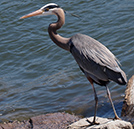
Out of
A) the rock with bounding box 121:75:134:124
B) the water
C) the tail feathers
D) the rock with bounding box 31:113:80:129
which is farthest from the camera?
the water

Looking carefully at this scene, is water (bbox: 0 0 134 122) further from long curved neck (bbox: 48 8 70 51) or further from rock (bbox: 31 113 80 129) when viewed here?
long curved neck (bbox: 48 8 70 51)

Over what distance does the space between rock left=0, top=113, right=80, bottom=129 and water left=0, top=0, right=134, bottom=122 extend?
0.53m

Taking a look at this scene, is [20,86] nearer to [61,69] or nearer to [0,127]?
[61,69]

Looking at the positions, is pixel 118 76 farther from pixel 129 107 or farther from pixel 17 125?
pixel 17 125

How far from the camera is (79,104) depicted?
735 centimetres

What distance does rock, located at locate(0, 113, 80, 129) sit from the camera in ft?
20.4

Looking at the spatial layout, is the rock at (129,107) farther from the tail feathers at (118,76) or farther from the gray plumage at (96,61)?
the tail feathers at (118,76)

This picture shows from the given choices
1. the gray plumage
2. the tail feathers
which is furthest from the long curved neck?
the tail feathers

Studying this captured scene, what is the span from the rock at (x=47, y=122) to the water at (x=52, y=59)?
0.53 metres

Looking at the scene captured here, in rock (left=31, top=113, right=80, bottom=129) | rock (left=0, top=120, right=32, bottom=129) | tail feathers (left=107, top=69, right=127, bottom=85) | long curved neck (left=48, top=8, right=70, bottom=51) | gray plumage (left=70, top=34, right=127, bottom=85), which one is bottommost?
rock (left=31, top=113, right=80, bottom=129)

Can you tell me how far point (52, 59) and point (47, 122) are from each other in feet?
11.1

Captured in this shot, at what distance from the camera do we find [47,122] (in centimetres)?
635

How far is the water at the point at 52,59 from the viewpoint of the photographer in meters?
7.48

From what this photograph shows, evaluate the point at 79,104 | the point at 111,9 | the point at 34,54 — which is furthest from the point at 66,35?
the point at 79,104
